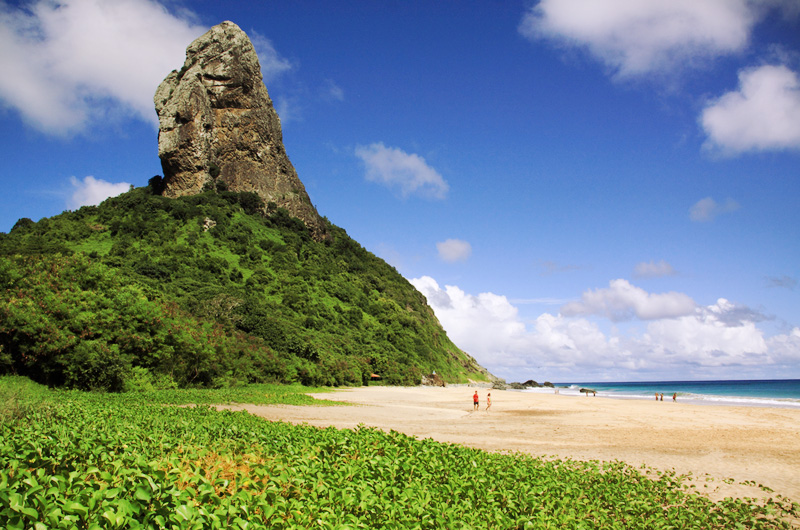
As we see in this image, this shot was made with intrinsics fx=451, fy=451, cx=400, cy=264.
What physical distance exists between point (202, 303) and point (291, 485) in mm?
48392

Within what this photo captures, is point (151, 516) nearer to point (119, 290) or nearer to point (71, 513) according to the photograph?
point (71, 513)

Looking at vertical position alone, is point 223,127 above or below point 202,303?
above

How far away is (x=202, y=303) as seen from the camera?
49688mm

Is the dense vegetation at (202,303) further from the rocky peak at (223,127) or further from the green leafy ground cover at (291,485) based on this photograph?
the green leafy ground cover at (291,485)

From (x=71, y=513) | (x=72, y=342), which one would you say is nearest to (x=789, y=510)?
(x=71, y=513)

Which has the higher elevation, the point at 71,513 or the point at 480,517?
the point at 71,513

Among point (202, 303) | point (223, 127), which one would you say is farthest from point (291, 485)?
point (223, 127)

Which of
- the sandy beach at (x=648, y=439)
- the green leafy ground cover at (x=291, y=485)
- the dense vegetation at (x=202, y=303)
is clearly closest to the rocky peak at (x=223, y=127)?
the dense vegetation at (x=202, y=303)

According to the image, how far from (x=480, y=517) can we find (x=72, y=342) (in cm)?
2144

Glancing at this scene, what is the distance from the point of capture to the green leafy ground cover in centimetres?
375

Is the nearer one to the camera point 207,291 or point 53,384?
point 53,384

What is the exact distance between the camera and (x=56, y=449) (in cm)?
578

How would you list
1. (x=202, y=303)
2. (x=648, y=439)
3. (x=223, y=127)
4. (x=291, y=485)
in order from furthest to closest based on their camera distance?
(x=223, y=127) → (x=202, y=303) → (x=648, y=439) → (x=291, y=485)

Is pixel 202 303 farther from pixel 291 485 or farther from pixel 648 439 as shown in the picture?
pixel 291 485
